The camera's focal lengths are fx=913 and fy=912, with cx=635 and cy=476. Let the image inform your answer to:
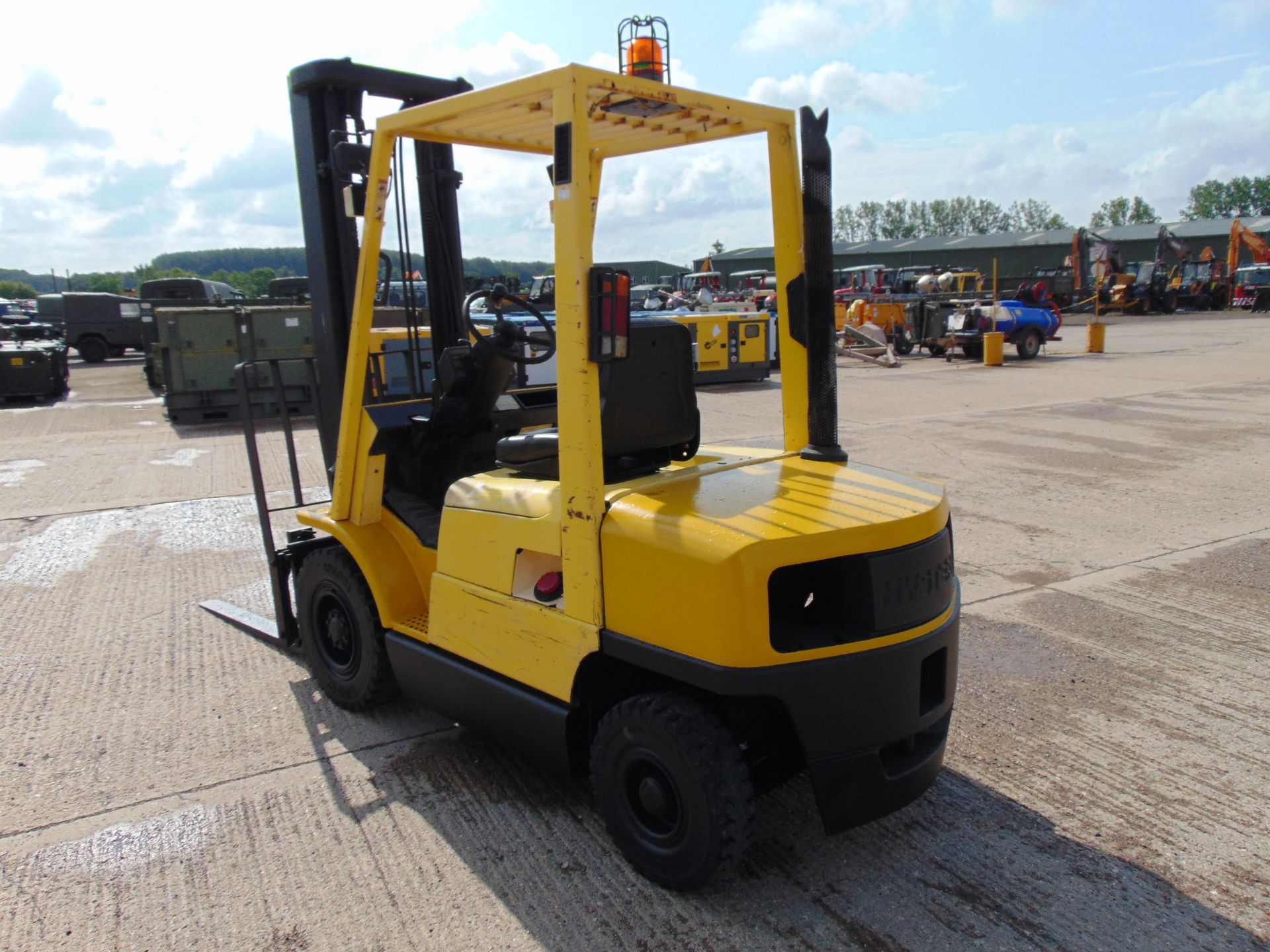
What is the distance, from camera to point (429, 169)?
4371 millimetres

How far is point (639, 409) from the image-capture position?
316 centimetres

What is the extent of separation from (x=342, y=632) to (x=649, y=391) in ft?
6.71

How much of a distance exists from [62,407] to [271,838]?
15534mm

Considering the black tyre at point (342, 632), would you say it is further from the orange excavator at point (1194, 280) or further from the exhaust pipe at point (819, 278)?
the orange excavator at point (1194, 280)

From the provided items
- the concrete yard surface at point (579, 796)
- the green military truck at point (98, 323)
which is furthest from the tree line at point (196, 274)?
the concrete yard surface at point (579, 796)

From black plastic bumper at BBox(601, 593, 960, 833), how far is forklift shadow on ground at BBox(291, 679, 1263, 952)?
32 centimetres

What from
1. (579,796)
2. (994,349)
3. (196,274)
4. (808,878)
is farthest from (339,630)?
(196,274)

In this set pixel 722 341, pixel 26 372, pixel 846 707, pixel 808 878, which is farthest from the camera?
pixel 722 341

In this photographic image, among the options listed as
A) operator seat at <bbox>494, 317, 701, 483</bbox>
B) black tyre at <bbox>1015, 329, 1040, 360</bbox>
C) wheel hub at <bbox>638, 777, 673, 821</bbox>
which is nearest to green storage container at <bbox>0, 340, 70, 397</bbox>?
operator seat at <bbox>494, 317, 701, 483</bbox>

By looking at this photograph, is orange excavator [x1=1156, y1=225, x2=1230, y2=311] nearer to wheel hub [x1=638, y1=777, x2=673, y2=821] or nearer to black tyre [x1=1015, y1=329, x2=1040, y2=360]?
black tyre [x1=1015, y1=329, x2=1040, y2=360]

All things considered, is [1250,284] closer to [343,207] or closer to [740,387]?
[740,387]

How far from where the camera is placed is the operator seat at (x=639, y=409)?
308cm

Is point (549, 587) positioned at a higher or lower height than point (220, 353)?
lower

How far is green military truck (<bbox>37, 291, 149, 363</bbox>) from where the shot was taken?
26.0m
